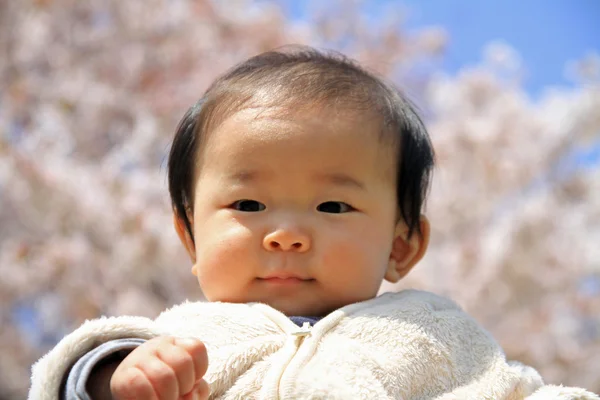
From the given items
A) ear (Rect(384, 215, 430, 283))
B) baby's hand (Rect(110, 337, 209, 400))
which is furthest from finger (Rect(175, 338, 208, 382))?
ear (Rect(384, 215, 430, 283))

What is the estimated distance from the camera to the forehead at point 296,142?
1.38 m

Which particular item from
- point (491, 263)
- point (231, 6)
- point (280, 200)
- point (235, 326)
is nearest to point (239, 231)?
point (280, 200)

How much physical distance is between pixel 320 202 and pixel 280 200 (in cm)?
8

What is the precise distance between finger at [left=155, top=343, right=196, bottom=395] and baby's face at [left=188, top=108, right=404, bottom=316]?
0.40 metres

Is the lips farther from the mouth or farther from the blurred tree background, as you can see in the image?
the blurred tree background

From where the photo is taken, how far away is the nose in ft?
4.38

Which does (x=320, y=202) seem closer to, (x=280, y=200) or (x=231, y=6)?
(x=280, y=200)

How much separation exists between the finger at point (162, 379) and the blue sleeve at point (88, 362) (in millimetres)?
120

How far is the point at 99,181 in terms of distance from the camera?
590 cm

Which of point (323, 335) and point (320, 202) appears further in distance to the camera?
point (320, 202)

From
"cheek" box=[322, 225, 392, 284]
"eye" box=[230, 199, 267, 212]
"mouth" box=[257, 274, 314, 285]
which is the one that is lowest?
"mouth" box=[257, 274, 314, 285]

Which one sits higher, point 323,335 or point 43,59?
point 43,59

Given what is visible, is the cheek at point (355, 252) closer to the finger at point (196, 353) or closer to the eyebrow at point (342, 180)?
the eyebrow at point (342, 180)

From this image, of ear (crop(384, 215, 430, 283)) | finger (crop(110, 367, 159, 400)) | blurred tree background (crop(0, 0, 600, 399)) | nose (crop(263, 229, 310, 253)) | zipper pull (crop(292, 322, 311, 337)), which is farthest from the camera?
blurred tree background (crop(0, 0, 600, 399))
